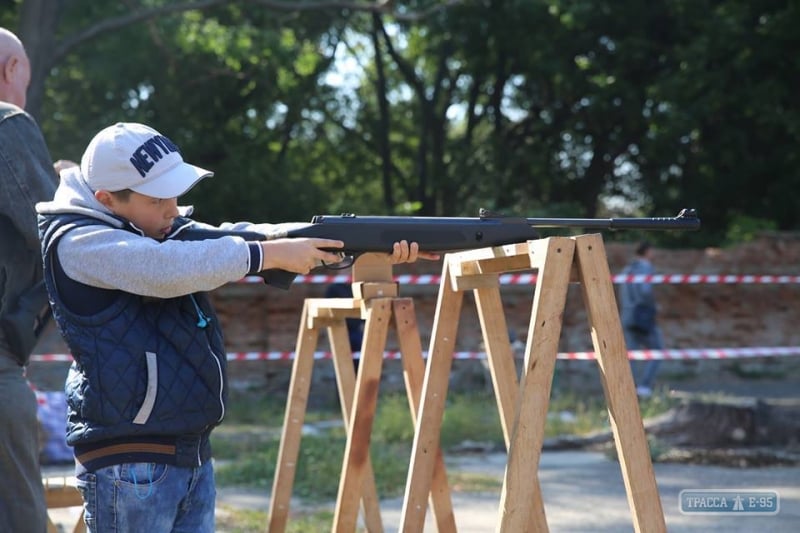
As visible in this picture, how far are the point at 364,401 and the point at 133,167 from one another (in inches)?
68.9

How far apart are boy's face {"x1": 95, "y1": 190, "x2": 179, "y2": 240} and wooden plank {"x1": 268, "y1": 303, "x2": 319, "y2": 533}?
1.86 metres

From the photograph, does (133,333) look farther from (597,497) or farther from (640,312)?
(640,312)

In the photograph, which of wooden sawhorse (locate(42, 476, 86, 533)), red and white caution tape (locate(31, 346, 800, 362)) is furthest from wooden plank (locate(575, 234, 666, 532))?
red and white caution tape (locate(31, 346, 800, 362))

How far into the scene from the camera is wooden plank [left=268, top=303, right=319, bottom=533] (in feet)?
16.0

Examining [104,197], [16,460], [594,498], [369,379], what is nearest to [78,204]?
[104,197]

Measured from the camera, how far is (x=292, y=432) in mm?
4977

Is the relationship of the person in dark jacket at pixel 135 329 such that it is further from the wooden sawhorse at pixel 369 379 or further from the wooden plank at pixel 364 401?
the wooden plank at pixel 364 401

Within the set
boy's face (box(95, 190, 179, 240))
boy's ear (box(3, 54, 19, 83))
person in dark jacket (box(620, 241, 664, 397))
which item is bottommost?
boy's face (box(95, 190, 179, 240))

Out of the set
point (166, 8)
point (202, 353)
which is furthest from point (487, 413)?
point (202, 353)

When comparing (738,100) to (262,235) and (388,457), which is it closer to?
(388,457)

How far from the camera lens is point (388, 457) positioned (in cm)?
777

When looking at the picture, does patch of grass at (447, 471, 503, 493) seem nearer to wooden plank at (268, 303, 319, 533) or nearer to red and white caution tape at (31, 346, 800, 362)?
red and white caution tape at (31, 346, 800, 362)

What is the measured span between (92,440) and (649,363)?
9564 millimetres

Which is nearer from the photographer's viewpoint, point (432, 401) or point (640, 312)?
point (432, 401)
